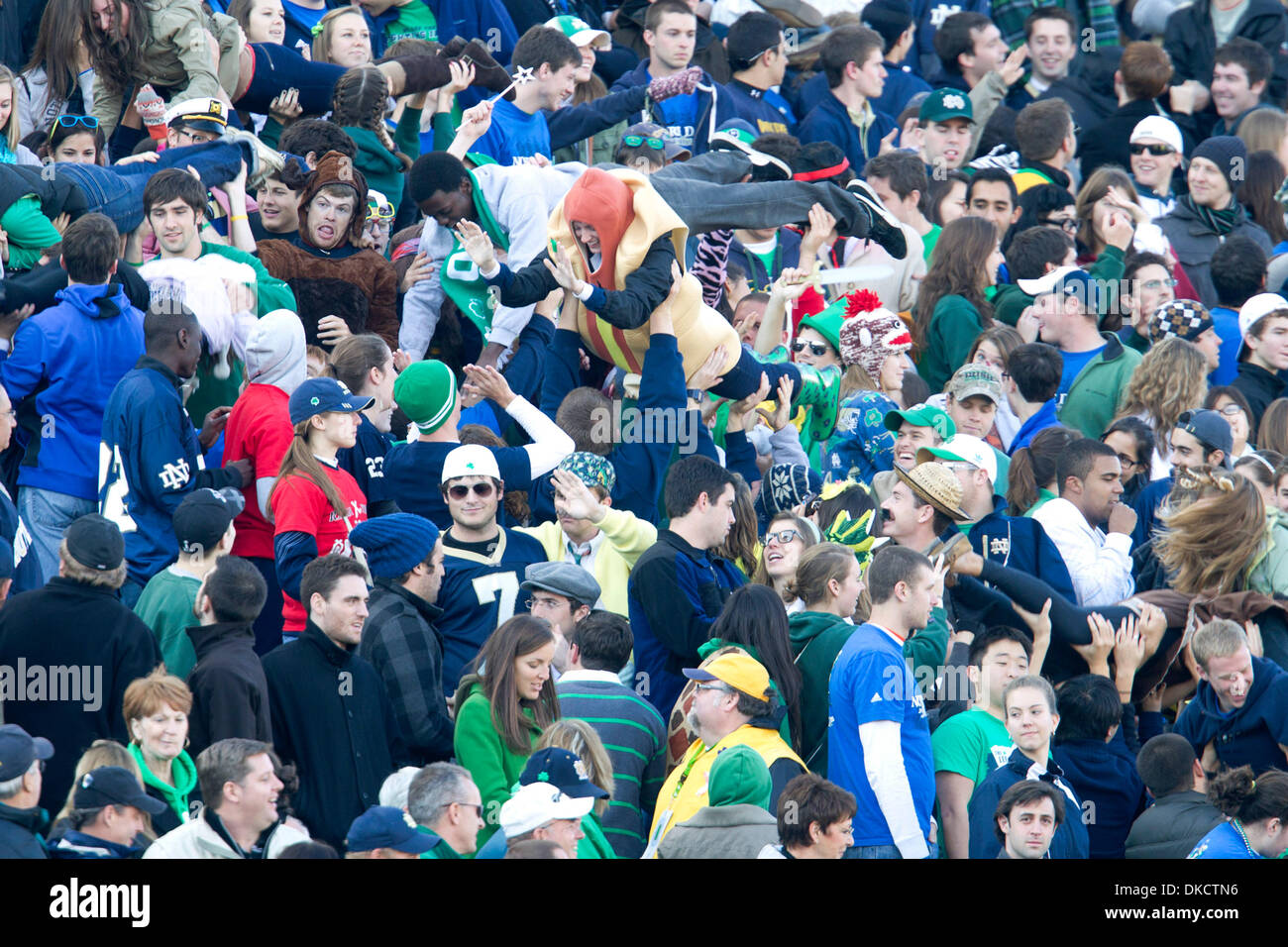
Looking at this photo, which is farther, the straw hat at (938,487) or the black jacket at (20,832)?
the straw hat at (938,487)

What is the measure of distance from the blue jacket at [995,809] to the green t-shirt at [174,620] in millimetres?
2665

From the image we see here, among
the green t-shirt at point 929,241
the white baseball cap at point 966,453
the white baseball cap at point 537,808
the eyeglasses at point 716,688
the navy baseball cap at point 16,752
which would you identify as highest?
the white baseball cap at point 966,453

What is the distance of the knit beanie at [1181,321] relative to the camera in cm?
968

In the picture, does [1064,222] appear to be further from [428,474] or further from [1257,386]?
[428,474]

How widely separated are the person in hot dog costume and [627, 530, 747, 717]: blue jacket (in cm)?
124

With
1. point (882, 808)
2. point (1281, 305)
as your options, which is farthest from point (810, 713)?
point (1281, 305)

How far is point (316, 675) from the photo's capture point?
6.41 meters

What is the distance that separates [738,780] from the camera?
6.02 metres

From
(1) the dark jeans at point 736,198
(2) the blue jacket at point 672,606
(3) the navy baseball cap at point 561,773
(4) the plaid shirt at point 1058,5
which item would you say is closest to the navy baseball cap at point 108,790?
(3) the navy baseball cap at point 561,773

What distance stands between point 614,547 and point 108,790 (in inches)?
101

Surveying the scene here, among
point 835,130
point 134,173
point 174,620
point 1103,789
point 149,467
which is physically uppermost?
point 134,173

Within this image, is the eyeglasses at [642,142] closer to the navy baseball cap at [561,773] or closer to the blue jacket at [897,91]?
the blue jacket at [897,91]

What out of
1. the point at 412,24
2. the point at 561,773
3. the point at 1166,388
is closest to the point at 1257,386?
the point at 1166,388
